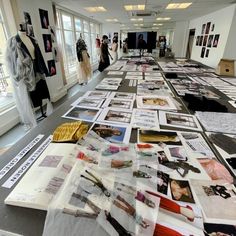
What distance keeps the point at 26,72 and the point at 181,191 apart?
230 centimetres

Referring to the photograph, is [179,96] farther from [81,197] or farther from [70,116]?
[81,197]

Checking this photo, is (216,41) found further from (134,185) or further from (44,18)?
(134,185)

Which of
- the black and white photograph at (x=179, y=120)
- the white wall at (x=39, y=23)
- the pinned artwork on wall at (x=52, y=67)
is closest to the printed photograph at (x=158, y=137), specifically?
the black and white photograph at (x=179, y=120)

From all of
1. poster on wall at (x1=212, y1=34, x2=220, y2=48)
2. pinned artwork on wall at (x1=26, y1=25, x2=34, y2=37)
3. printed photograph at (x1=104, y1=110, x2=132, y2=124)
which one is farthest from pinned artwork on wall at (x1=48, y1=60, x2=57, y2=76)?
poster on wall at (x1=212, y1=34, x2=220, y2=48)

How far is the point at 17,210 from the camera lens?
50cm

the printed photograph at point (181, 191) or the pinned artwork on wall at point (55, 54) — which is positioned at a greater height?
the pinned artwork on wall at point (55, 54)

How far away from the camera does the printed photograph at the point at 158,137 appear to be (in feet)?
2.68

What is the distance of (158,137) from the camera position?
33.4 inches

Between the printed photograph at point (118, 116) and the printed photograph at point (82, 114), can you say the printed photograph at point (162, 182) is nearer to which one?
the printed photograph at point (118, 116)

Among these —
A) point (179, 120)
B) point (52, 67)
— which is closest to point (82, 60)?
point (52, 67)

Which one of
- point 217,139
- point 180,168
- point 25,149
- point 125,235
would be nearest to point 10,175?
point 25,149

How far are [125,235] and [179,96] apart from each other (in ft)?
4.12

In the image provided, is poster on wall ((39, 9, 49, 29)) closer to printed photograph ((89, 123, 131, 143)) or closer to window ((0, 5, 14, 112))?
window ((0, 5, 14, 112))

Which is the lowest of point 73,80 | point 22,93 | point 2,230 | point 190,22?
point 73,80
